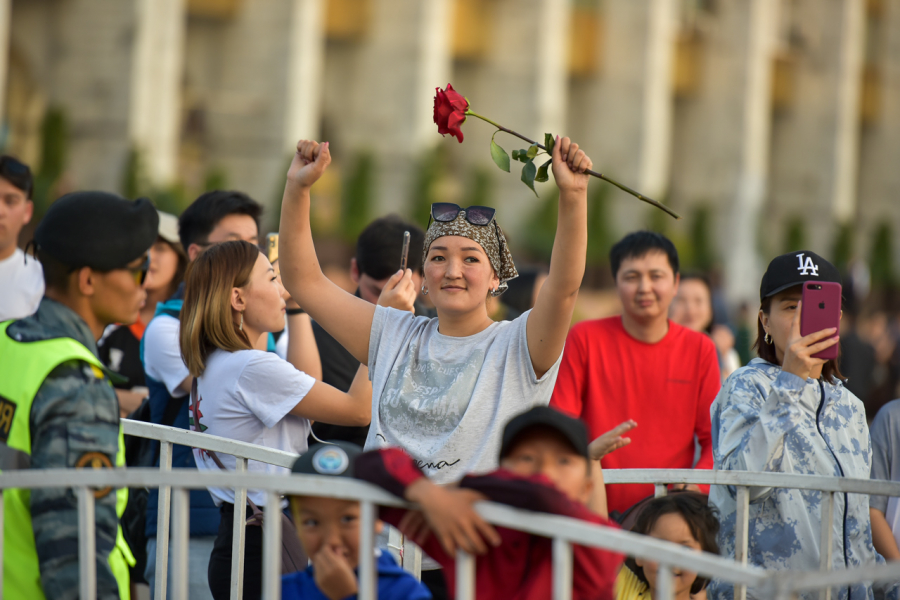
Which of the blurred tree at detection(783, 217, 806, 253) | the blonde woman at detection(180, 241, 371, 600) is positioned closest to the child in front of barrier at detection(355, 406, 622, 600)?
the blonde woman at detection(180, 241, 371, 600)

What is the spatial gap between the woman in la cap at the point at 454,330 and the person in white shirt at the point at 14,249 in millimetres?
2330

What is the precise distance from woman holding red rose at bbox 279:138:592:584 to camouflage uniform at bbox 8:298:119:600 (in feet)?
3.09

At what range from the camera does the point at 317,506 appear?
282 cm

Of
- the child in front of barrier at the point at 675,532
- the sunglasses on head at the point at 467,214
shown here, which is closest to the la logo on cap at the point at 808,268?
the child in front of barrier at the point at 675,532

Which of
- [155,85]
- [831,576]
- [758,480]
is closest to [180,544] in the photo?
[831,576]

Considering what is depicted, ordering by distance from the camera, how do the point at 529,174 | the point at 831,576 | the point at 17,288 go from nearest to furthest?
the point at 831,576 < the point at 529,174 < the point at 17,288

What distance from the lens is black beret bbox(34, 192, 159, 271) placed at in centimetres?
301

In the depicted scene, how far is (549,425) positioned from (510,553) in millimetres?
329

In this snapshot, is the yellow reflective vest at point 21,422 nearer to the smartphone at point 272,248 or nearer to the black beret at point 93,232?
the black beret at point 93,232

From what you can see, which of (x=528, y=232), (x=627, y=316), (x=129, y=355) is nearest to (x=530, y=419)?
(x=627, y=316)

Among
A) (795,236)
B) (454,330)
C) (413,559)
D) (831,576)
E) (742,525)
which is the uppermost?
(795,236)

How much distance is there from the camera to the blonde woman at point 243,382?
3750 mm

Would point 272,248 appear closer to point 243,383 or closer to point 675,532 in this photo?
point 243,383

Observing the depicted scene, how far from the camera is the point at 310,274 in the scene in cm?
374
